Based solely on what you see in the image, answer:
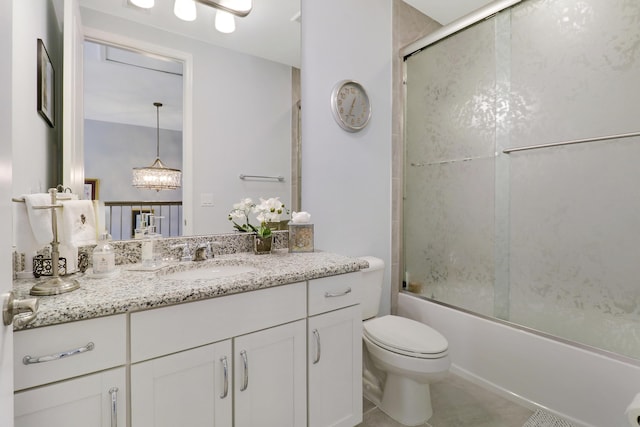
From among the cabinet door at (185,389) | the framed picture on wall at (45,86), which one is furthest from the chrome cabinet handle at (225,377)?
the framed picture on wall at (45,86)

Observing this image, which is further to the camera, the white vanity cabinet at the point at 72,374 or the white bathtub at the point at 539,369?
the white bathtub at the point at 539,369

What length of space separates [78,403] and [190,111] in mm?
1246

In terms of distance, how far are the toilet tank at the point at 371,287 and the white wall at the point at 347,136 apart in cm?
20

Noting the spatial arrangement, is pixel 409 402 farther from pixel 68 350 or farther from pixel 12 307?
pixel 12 307

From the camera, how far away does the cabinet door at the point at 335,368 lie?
4.28ft

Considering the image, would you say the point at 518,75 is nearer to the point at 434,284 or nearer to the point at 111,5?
the point at 434,284

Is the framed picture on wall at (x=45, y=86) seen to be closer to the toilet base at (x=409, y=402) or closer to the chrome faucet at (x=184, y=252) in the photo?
the chrome faucet at (x=184, y=252)

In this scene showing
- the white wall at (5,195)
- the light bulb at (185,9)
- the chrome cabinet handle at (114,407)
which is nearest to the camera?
the white wall at (5,195)

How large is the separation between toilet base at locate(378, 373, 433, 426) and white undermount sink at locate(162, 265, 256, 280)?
1003 mm

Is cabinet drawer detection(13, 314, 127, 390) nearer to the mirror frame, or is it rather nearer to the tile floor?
the mirror frame

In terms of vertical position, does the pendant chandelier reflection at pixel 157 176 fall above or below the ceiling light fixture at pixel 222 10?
below

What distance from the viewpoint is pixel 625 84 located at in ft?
5.06

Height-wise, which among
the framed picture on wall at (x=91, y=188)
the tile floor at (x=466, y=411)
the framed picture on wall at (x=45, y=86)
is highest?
the framed picture on wall at (x=45, y=86)

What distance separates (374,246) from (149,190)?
145cm
